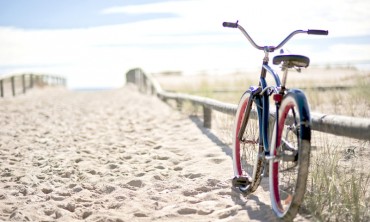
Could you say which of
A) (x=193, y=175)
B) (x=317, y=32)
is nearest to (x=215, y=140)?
(x=193, y=175)

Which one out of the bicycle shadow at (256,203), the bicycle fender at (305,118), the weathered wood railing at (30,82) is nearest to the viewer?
the bicycle fender at (305,118)

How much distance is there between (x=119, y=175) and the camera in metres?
5.05

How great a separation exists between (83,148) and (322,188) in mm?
3876

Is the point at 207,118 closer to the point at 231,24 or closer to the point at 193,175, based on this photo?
the point at 193,175

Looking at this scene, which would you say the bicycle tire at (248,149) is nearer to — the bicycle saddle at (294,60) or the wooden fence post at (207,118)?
the bicycle saddle at (294,60)

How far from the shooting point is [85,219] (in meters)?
3.64

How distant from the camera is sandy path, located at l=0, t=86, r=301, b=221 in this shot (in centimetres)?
376

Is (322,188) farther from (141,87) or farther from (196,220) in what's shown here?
(141,87)

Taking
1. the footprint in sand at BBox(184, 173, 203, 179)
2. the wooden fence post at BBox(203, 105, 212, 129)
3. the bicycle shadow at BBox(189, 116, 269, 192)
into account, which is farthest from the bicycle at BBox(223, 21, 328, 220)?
the wooden fence post at BBox(203, 105, 212, 129)

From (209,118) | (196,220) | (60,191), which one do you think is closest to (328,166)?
(196,220)

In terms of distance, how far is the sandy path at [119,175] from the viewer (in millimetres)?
3762

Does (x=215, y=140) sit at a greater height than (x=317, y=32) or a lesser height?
lesser

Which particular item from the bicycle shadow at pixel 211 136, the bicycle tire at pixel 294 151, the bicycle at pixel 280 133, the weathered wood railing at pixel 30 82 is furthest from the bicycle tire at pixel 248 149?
the weathered wood railing at pixel 30 82

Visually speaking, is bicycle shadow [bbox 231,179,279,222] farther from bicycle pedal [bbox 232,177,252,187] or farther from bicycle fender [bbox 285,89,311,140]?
bicycle fender [bbox 285,89,311,140]
